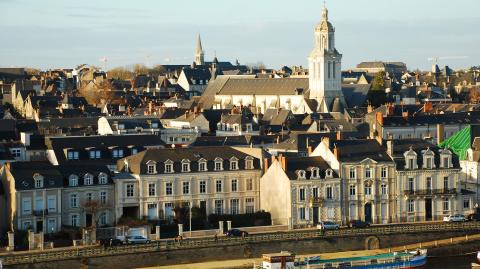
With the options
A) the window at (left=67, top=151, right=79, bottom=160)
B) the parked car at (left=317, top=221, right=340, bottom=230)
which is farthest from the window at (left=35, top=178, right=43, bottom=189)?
the parked car at (left=317, top=221, right=340, bottom=230)

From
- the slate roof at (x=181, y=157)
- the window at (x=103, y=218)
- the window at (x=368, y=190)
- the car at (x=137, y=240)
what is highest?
the slate roof at (x=181, y=157)

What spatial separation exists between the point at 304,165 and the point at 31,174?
1605 cm

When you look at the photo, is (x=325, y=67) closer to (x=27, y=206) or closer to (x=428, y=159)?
(x=428, y=159)

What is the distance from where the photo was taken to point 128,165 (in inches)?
2734

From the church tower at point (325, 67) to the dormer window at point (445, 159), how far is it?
202ft

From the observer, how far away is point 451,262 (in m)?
64.2

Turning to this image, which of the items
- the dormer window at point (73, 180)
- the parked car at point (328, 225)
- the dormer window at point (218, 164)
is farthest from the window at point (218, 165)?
the dormer window at point (73, 180)

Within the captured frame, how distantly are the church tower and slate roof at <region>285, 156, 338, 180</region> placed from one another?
63.4 metres

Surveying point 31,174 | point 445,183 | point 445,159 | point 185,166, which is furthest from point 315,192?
point 31,174

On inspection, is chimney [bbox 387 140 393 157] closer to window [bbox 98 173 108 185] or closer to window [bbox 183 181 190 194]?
window [bbox 183 181 190 194]

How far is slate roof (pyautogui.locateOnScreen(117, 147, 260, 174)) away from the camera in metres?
68.6

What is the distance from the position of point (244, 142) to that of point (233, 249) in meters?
25.2

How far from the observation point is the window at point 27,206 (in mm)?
63906

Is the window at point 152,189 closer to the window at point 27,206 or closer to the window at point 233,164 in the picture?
the window at point 233,164
